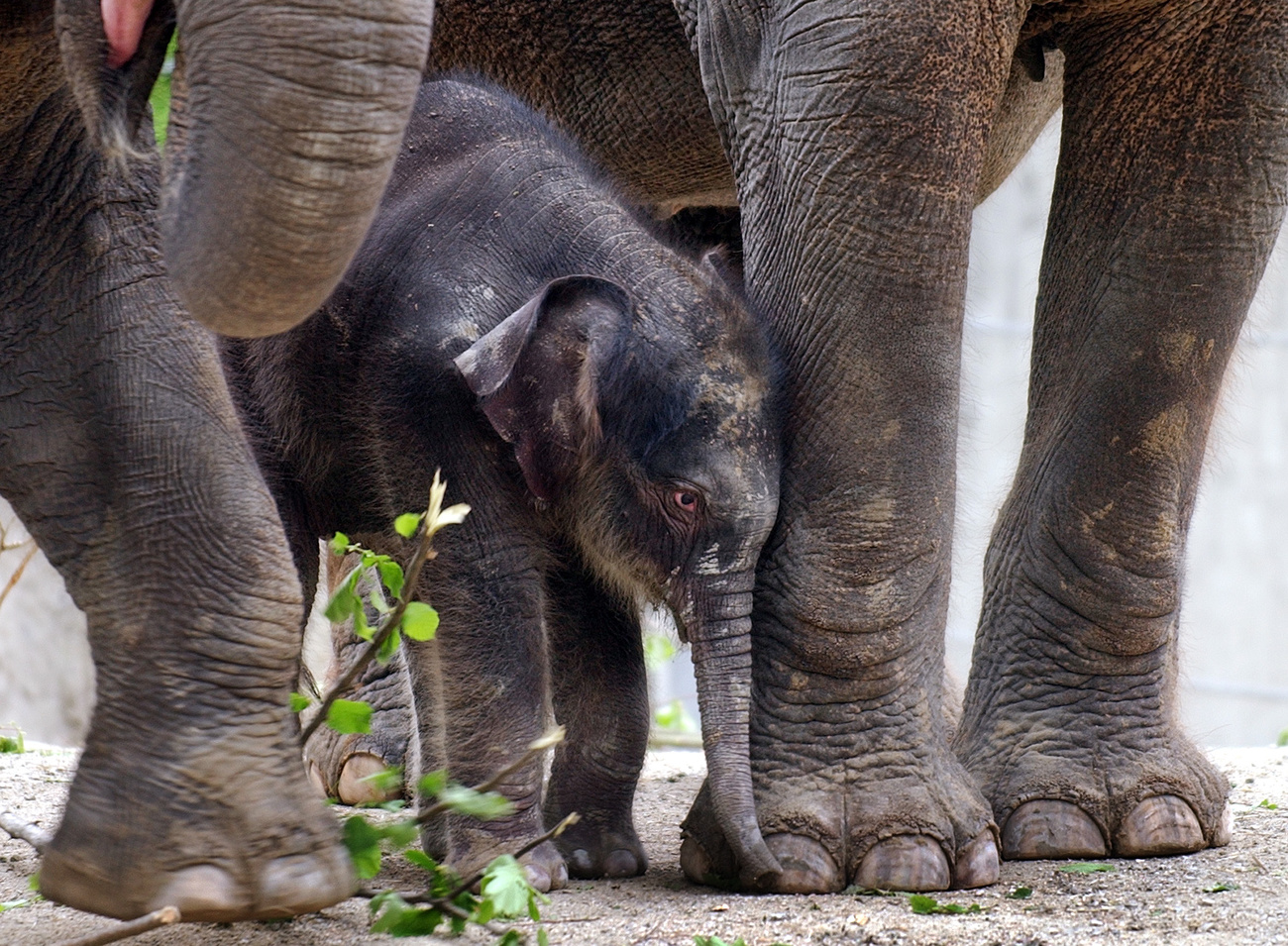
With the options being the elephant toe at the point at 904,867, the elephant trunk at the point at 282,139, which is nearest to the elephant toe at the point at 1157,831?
the elephant toe at the point at 904,867

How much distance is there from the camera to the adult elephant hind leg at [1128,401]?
3412 millimetres

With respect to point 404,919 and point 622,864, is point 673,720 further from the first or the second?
point 404,919

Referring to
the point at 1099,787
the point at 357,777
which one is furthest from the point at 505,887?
the point at 357,777

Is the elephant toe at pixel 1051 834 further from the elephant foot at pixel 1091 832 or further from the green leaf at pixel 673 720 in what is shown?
the green leaf at pixel 673 720

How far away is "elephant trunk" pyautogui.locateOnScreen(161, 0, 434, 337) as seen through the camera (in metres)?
2.03

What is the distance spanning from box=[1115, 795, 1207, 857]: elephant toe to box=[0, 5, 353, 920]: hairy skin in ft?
5.06

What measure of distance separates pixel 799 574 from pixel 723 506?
0.57ft

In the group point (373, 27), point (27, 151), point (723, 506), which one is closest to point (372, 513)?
point (723, 506)

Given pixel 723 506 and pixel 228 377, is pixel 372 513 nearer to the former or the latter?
pixel 228 377

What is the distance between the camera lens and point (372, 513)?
11.6ft

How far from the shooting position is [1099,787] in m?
3.53

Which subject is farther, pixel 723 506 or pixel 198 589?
pixel 723 506

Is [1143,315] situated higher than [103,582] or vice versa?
[1143,315]

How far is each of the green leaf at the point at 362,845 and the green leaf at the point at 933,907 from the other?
0.83m
